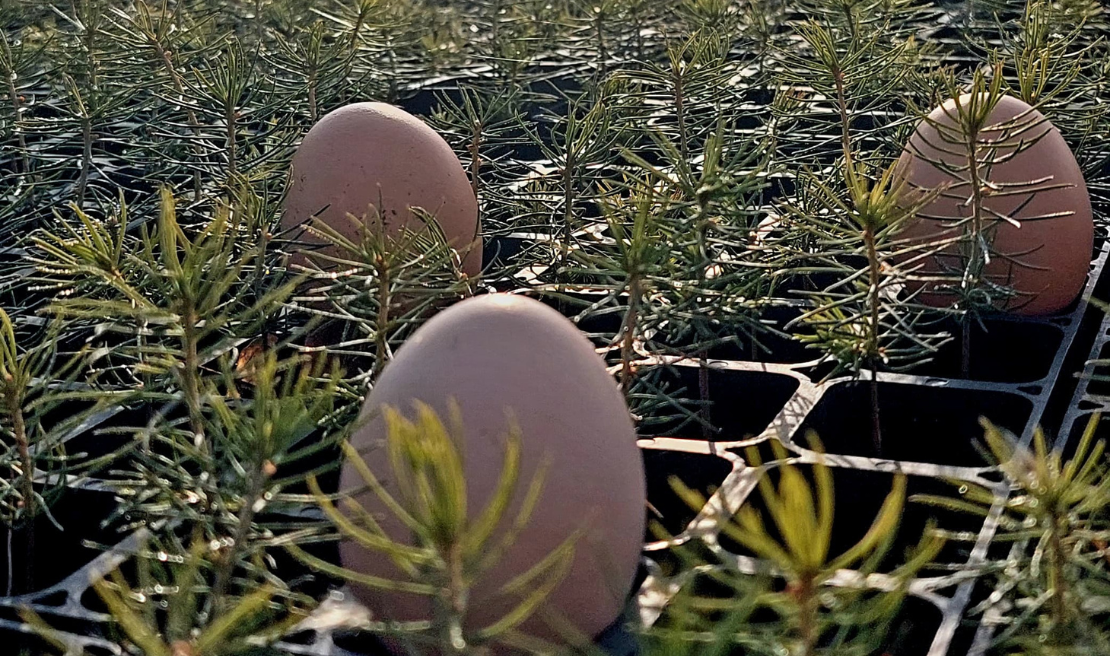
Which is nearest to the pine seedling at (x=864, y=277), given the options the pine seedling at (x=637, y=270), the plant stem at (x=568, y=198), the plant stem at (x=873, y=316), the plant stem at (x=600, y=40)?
the plant stem at (x=873, y=316)

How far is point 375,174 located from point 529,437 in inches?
26.9

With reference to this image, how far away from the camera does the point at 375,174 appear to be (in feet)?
5.01

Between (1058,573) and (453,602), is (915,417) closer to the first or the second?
(1058,573)

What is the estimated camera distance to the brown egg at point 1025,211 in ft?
4.97

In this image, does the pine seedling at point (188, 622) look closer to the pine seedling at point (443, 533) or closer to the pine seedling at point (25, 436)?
the pine seedling at point (443, 533)

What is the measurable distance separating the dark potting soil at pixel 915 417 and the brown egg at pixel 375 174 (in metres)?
0.41

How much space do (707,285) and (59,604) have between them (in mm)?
569

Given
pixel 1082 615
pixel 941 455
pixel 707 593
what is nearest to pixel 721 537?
pixel 707 593

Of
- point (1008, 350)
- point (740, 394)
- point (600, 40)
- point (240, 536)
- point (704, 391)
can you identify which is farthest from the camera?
point (600, 40)

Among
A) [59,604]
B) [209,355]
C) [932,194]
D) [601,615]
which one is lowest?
[59,604]

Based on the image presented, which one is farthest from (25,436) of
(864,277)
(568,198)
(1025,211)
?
(1025,211)

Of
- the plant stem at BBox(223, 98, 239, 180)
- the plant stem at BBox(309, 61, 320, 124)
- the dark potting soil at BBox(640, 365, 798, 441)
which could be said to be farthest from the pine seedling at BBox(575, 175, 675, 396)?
the plant stem at BBox(309, 61, 320, 124)

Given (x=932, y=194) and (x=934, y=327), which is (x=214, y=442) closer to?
(x=932, y=194)

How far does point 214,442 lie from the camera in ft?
3.55
